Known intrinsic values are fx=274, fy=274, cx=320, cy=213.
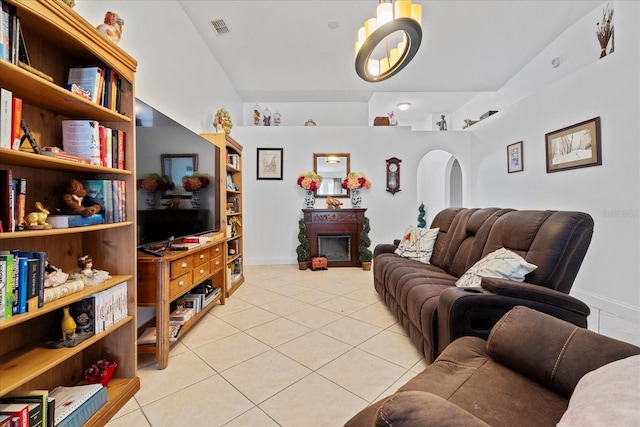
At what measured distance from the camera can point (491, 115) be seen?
15.2 ft

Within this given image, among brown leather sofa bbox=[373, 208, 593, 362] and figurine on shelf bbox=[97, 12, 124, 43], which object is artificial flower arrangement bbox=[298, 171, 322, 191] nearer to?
brown leather sofa bbox=[373, 208, 593, 362]

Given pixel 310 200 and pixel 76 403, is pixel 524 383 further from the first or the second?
pixel 310 200

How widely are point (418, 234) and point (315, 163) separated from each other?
98.2 inches

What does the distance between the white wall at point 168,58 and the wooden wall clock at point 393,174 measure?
304cm

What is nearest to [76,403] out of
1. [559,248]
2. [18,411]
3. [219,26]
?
[18,411]

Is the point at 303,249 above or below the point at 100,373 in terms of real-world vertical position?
above

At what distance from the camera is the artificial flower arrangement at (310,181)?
4664mm

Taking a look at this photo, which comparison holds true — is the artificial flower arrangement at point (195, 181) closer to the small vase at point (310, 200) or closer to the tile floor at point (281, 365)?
the tile floor at point (281, 365)

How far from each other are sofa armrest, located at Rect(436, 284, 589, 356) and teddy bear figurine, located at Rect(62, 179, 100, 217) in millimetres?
1908

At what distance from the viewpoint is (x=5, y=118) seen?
0.98m

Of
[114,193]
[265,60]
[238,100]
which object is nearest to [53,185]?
→ [114,193]

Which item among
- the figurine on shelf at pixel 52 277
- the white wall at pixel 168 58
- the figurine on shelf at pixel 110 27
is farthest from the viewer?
the white wall at pixel 168 58

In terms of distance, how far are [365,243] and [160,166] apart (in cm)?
327


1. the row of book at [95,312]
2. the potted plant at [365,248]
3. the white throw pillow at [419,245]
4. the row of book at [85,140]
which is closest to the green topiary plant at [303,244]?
the potted plant at [365,248]
